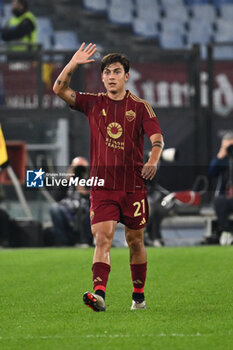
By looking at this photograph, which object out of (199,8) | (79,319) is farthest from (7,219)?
(199,8)

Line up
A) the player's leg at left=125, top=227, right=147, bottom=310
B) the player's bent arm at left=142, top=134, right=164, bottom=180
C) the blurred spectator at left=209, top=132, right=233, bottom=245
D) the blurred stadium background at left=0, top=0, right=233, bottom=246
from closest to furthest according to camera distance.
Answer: the player's bent arm at left=142, top=134, right=164, bottom=180, the player's leg at left=125, top=227, right=147, bottom=310, the blurred spectator at left=209, top=132, right=233, bottom=245, the blurred stadium background at left=0, top=0, right=233, bottom=246

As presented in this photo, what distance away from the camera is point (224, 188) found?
15.5 m

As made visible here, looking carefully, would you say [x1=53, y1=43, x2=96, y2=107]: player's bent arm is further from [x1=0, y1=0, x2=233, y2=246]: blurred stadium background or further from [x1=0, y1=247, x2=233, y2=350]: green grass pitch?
[x1=0, y1=0, x2=233, y2=246]: blurred stadium background

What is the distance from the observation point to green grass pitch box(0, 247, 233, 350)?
5.62m

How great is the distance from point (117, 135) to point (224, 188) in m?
8.80

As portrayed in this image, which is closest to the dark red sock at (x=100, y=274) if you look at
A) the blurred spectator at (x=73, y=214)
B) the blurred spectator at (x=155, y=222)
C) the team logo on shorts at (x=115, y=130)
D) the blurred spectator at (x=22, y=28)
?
the team logo on shorts at (x=115, y=130)

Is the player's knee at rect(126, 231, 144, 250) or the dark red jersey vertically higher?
the dark red jersey

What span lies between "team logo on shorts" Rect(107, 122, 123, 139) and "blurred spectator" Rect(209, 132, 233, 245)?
851cm

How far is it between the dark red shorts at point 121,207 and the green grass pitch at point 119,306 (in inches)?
26.3

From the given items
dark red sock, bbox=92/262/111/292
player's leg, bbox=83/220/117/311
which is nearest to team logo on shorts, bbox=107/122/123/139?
player's leg, bbox=83/220/117/311

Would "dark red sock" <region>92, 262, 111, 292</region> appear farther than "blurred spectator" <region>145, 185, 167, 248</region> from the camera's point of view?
No

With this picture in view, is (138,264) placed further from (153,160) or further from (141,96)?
(141,96)

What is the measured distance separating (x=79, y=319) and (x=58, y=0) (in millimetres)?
17318

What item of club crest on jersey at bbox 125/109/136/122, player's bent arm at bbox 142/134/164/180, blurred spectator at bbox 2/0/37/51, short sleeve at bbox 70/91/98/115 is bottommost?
player's bent arm at bbox 142/134/164/180
